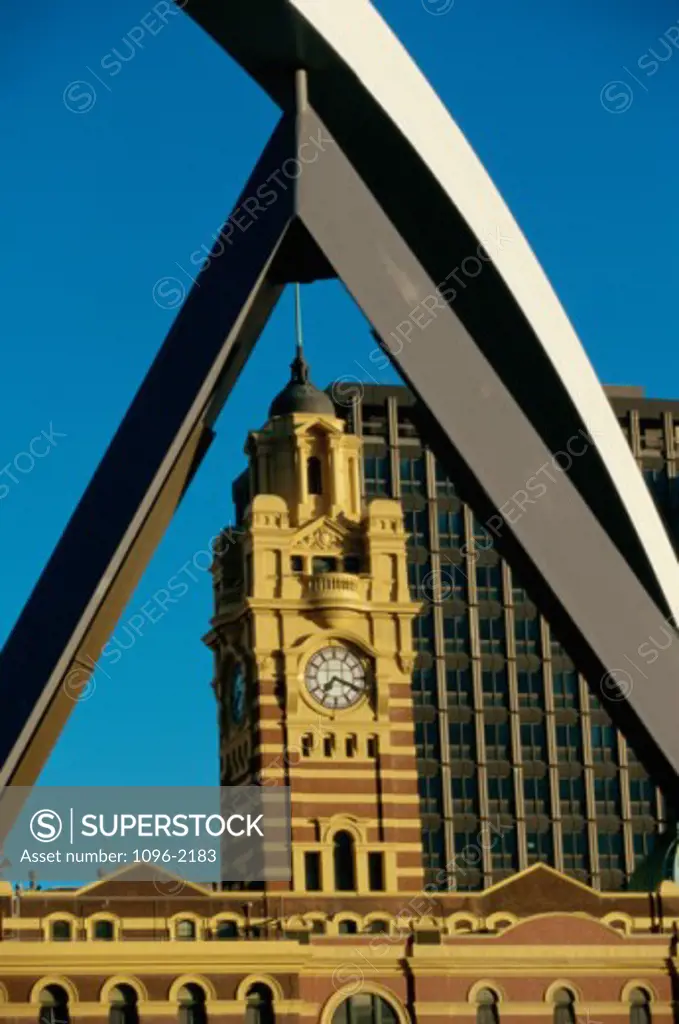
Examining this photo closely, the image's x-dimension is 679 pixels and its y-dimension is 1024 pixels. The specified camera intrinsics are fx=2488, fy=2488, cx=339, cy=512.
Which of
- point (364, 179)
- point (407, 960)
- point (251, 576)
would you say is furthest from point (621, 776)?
point (364, 179)

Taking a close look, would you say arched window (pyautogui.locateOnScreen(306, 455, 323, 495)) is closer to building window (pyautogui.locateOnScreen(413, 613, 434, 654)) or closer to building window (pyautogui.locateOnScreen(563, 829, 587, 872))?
building window (pyautogui.locateOnScreen(413, 613, 434, 654))

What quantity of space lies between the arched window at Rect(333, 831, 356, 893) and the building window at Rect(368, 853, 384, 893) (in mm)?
539

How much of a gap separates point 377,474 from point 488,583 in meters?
7.18

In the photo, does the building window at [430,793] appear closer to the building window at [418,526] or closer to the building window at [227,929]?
the building window at [418,526]

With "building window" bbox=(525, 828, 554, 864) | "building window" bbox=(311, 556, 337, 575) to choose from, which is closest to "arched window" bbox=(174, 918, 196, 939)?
"building window" bbox=(311, 556, 337, 575)

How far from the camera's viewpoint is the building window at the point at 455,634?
367 ft

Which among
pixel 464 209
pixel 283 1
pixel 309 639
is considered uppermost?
pixel 309 639

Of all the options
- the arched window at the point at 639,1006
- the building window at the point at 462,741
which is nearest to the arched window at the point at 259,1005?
the arched window at the point at 639,1006

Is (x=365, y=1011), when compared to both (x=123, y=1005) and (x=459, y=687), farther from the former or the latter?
(x=459, y=687)

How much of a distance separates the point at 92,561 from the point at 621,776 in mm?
99637

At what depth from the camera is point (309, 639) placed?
8194cm

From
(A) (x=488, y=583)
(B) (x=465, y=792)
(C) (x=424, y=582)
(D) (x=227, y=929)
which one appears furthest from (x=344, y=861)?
(A) (x=488, y=583)

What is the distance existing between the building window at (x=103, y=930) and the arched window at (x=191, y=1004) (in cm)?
666

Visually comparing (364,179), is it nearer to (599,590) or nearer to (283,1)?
(283,1)
